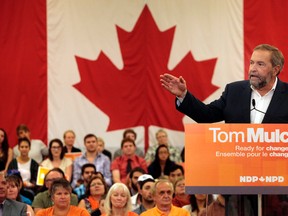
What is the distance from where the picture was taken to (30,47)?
36.4 feet

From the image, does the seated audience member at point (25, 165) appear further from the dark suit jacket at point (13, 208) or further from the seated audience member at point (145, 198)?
the dark suit jacket at point (13, 208)

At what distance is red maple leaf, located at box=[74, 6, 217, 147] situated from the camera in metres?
11.0

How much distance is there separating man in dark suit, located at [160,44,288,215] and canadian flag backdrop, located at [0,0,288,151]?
741 centimetres

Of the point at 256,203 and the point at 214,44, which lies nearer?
the point at 256,203

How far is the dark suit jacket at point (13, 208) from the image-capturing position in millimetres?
5922

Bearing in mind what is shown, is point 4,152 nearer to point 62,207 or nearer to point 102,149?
point 102,149

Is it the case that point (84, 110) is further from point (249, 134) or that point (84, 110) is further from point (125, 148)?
point (249, 134)

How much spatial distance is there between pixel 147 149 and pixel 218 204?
784 cm

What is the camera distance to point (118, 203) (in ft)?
20.1

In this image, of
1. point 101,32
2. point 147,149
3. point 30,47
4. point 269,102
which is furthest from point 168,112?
point 269,102

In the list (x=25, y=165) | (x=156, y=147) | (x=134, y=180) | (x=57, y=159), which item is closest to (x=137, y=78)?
(x=156, y=147)

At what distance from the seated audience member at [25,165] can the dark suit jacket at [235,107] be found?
5459 millimetres

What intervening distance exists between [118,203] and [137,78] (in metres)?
5.18

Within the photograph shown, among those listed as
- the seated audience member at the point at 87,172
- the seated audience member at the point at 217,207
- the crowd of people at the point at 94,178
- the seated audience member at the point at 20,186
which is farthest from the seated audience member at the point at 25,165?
the seated audience member at the point at 217,207
